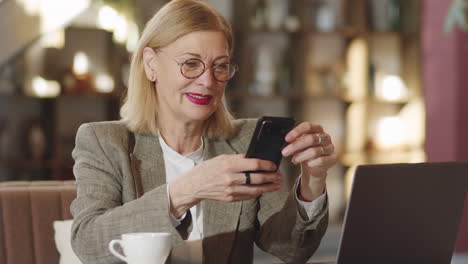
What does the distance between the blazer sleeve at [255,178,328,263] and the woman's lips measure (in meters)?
0.32

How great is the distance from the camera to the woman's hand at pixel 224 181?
1.48 meters

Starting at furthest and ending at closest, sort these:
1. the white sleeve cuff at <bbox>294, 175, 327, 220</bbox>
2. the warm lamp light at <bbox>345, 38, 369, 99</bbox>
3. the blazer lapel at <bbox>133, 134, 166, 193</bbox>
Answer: the warm lamp light at <bbox>345, 38, 369, 99</bbox>, the blazer lapel at <bbox>133, 134, 166, 193</bbox>, the white sleeve cuff at <bbox>294, 175, 327, 220</bbox>

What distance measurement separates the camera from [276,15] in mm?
5086

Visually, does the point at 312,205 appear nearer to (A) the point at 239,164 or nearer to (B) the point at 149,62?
(A) the point at 239,164

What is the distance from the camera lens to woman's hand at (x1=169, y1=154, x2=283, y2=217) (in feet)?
4.84

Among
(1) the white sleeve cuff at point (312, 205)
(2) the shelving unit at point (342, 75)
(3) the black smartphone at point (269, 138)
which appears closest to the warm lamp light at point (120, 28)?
(2) the shelving unit at point (342, 75)

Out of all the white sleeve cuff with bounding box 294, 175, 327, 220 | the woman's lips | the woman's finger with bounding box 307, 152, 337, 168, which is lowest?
the white sleeve cuff with bounding box 294, 175, 327, 220

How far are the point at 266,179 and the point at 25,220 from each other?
82cm

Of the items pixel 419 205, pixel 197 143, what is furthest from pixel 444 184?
pixel 197 143

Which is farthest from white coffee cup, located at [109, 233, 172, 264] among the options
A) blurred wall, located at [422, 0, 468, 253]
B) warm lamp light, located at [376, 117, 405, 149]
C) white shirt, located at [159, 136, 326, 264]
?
warm lamp light, located at [376, 117, 405, 149]

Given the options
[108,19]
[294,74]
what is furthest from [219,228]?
[294,74]

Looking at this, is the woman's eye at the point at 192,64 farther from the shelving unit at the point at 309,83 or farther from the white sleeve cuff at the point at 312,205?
the shelving unit at the point at 309,83

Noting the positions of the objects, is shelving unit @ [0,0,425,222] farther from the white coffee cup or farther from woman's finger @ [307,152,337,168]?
the white coffee cup

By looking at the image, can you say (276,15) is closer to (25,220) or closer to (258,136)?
(25,220)
